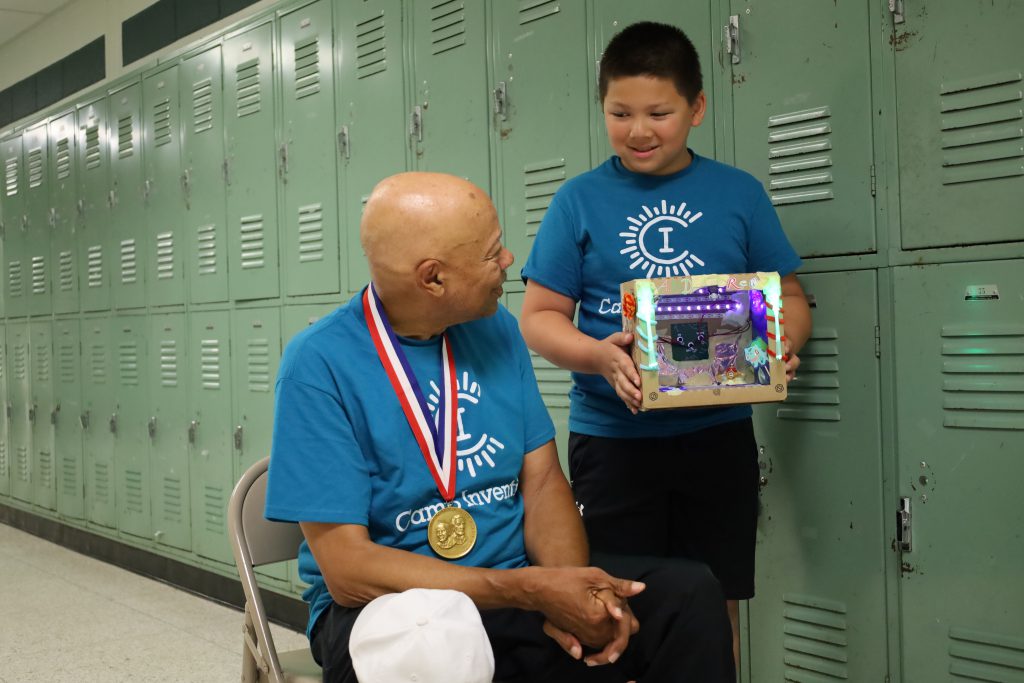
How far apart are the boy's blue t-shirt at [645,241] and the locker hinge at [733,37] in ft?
1.85

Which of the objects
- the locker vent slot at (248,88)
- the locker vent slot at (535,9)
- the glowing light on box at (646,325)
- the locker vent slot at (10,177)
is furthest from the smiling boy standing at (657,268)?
the locker vent slot at (10,177)

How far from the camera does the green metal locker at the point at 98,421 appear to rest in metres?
5.34

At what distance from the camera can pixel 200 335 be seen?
4.52 meters

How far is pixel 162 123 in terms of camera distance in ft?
15.7

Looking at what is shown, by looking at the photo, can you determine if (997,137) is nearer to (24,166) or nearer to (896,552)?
(896,552)

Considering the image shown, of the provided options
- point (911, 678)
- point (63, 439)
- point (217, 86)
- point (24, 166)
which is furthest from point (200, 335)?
point (911, 678)

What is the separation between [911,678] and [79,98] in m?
5.33

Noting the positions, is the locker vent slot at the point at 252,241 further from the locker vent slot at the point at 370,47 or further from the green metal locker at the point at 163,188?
the locker vent slot at the point at 370,47

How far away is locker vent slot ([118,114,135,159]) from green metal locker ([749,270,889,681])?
3.92 m

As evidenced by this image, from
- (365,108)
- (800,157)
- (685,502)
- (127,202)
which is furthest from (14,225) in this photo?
(685,502)

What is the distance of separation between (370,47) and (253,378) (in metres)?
1.49

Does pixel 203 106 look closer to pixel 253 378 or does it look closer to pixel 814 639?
pixel 253 378

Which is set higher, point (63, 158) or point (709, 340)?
point (63, 158)

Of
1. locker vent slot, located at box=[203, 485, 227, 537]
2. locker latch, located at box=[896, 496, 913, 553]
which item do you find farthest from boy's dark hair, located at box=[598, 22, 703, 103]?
locker vent slot, located at box=[203, 485, 227, 537]
